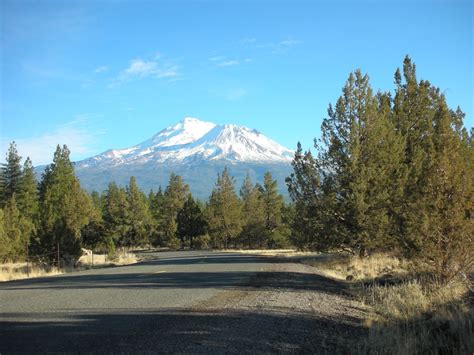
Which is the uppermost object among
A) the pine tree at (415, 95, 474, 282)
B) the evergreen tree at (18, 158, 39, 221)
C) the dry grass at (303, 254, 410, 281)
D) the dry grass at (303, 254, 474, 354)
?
the evergreen tree at (18, 158, 39, 221)

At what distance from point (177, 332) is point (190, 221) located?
231 ft

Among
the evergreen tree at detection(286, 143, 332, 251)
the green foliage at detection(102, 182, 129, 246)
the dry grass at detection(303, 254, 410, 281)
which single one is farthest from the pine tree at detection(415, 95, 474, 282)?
the green foliage at detection(102, 182, 129, 246)

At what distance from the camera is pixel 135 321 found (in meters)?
8.34

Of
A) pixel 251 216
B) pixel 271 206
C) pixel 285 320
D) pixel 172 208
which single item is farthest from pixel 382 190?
pixel 172 208

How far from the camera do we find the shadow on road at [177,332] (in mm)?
6695

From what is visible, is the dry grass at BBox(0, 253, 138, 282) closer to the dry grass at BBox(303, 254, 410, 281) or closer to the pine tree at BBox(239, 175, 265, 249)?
the dry grass at BBox(303, 254, 410, 281)

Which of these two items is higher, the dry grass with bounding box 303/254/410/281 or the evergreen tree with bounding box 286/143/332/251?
the evergreen tree with bounding box 286/143/332/251

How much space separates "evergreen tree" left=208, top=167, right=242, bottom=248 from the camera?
213ft

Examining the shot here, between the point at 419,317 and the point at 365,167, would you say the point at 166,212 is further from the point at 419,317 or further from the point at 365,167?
the point at 419,317

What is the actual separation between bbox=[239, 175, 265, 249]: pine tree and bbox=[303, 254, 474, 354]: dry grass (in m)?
49.5

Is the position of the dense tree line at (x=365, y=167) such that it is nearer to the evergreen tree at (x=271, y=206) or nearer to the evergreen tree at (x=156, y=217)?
the evergreen tree at (x=271, y=206)

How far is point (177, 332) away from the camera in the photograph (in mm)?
7633

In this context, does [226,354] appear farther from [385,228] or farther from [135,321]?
[385,228]

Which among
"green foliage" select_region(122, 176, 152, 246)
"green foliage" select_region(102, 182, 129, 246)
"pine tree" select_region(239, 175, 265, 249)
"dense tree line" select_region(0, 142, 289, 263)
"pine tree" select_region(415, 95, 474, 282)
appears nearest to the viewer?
"pine tree" select_region(415, 95, 474, 282)
